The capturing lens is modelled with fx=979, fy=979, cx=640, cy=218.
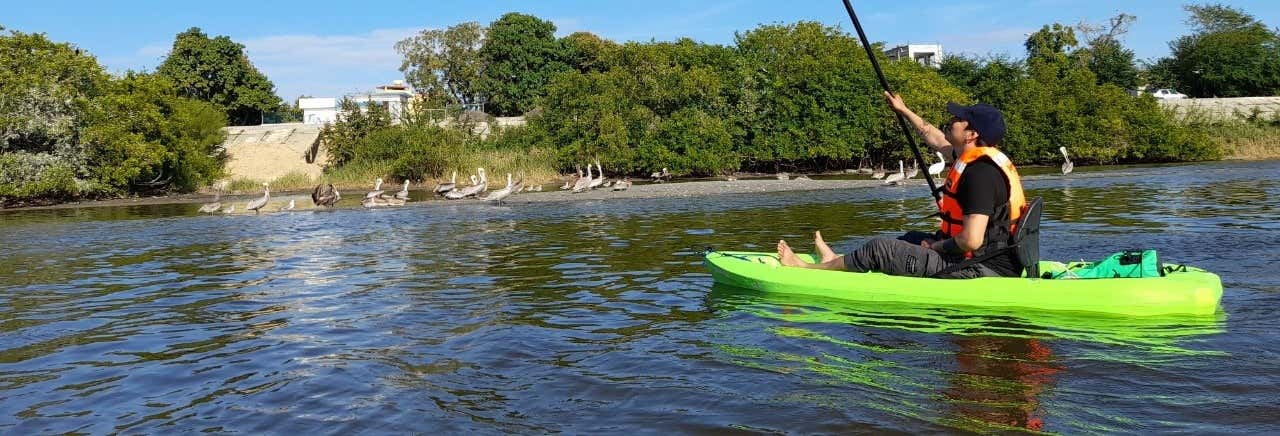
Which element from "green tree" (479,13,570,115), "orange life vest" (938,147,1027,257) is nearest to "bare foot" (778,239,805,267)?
"orange life vest" (938,147,1027,257)

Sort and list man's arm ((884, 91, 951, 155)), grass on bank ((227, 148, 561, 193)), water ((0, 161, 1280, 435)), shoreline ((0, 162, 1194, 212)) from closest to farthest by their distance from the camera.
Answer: water ((0, 161, 1280, 435)) < man's arm ((884, 91, 951, 155)) < shoreline ((0, 162, 1194, 212)) < grass on bank ((227, 148, 561, 193))

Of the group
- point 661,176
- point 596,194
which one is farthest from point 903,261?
point 661,176

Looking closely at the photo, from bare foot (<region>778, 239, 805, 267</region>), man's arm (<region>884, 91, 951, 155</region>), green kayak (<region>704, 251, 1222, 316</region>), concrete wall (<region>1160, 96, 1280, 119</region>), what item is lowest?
green kayak (<region>704, 251, 1222, 316</region>)

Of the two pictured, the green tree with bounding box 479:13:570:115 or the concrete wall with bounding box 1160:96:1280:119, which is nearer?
the concrete wall with bounding box 1160:96:1280:119

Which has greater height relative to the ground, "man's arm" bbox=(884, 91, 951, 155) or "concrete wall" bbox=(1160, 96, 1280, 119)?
"concrete wall" bbox=(1160, 96, 1280, 119)

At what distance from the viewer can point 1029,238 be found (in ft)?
23.7

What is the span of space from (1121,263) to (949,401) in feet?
10.6

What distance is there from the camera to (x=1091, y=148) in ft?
119

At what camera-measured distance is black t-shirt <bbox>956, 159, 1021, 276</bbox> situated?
6926 millimetres

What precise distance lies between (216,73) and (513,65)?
15.7 meters

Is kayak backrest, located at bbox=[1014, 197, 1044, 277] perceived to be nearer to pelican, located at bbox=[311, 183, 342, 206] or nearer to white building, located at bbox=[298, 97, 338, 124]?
pelican, located at bbox=[311, 183, 342, 206]

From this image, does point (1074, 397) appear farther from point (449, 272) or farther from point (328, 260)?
point (328, 260)

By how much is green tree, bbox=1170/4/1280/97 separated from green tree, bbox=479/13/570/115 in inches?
1332

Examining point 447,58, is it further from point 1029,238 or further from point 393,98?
point 1029,238
